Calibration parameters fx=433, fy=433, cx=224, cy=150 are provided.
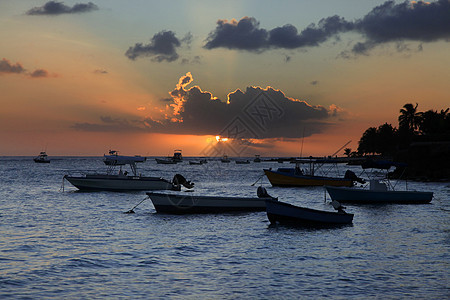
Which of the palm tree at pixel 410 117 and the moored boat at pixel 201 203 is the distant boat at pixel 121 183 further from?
the palm tree at pixel 410 117

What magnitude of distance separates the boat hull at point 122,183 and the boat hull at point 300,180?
18.0 meters

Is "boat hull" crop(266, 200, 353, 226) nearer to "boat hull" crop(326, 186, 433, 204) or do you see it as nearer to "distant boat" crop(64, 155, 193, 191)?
"boat hull" crop(326, 186, 433, 204)

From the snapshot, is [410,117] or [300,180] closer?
[300,180]

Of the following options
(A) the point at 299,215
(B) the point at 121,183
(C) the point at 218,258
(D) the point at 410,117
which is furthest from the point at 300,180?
(D) the point at 410,117

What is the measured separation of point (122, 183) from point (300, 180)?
25.1 metres

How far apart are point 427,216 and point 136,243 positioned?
75.5ft

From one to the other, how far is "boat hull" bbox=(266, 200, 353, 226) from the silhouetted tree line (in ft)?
224

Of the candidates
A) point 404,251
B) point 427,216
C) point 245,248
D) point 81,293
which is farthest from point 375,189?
point 81,293

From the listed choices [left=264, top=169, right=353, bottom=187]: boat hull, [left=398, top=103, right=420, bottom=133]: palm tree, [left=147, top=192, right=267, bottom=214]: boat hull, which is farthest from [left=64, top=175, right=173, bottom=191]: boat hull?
[left=398, top=103, right=420, bottom=133]: palm tree

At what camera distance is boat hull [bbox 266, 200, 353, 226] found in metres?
26.6

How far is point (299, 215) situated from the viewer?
26719 millimetres

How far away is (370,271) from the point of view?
16672 millimetres

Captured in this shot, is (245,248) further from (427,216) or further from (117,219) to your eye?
(427,216)

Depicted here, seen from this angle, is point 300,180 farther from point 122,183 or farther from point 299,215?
point 299,215
